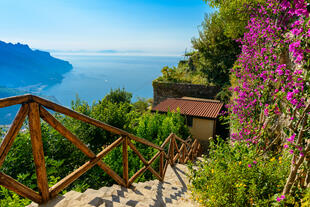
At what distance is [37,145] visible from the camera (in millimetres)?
1560

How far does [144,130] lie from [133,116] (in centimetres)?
139

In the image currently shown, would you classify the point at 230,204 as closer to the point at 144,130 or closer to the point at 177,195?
the point at 177,195

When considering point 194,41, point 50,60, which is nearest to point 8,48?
point 50,60

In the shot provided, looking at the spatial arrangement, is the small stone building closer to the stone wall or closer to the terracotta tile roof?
the terracotta tile roof

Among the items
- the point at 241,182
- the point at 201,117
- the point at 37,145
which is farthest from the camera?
the point at 201,117

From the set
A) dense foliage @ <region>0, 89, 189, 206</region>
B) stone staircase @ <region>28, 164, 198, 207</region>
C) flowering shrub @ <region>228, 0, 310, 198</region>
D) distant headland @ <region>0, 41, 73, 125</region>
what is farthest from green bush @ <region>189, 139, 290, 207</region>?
distant headland @ <region>0, 41, 73, 125</region>

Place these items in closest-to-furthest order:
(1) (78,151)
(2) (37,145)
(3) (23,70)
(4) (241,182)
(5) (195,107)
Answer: (2) (37,145) → (4) (241,182) → (1) (78,151) → (5) (195,107) → (3) (23,70)

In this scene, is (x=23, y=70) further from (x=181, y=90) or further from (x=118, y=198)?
(x=118, y=198)

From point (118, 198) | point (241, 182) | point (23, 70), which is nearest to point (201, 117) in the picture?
point (241, 182)

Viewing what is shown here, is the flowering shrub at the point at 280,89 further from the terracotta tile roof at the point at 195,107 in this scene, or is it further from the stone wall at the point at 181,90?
the stone wall at the point at 181,90

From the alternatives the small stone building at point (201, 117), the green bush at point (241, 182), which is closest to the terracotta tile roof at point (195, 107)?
the small stone building at point (201, 117)

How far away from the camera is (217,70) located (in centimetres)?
1488

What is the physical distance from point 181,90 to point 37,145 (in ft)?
49.3

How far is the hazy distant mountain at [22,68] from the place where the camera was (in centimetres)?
14770
